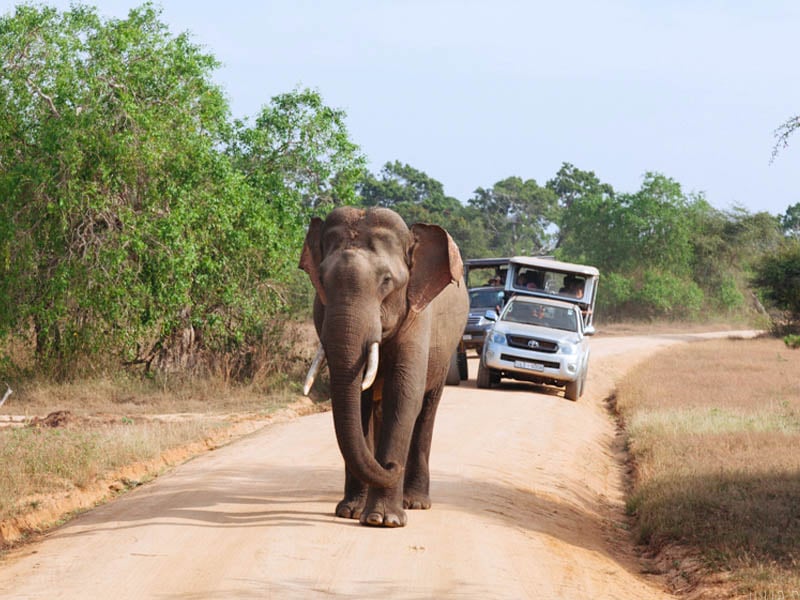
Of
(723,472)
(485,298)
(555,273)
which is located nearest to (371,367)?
(723,472)

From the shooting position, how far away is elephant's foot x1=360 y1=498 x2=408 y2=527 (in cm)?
902

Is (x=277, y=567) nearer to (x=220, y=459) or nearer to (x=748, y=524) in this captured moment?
(x=748, y=524)

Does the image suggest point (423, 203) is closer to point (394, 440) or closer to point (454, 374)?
point (454, 374)

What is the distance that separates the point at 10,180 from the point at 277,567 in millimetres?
14208

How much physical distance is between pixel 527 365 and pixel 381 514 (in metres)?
13.5

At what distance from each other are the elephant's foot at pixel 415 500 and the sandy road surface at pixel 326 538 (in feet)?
0.35

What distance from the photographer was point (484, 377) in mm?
23094

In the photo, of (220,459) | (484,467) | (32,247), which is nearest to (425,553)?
(484,467)

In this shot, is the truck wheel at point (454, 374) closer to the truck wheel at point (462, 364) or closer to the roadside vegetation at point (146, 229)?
the truck wheel at point (462, 364)

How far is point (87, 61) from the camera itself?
69.3 feet

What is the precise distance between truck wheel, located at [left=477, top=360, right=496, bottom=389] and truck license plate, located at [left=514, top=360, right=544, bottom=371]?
81 cm

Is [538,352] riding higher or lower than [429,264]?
lower

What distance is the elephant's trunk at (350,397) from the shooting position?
8523 millimetres

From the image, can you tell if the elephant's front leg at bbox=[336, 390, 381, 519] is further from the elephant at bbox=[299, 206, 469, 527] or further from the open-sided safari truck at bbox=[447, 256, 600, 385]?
the open-sided safari truck at bbox=[447, 256, 600, 385]
